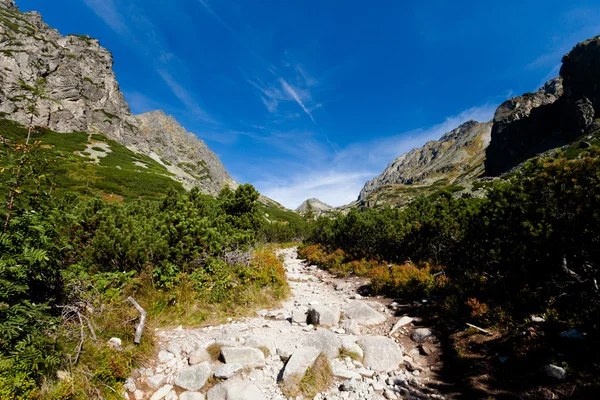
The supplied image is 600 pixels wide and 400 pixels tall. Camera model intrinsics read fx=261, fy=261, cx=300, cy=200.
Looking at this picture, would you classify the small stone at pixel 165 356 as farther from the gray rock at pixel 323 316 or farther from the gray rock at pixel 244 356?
the gray rock at pixel 323 316

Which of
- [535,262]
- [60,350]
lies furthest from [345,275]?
[60,350]

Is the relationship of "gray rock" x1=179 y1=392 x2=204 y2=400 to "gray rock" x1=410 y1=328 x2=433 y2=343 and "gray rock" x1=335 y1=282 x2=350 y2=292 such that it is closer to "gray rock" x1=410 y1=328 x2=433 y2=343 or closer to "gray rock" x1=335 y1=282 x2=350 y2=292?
"gray rock" x1=410 y1=328 x2=433 y2=343

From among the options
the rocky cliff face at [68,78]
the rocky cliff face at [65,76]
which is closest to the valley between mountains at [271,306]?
the rocky cliff face at [68,78]

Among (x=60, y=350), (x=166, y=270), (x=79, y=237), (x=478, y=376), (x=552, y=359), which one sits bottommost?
(x=478, y=376)

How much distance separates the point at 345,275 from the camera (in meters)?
15.9

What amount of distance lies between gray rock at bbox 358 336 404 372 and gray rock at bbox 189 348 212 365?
3460mm

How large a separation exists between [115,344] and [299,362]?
3594mm

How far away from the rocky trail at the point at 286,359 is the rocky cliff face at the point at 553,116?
4247 inches

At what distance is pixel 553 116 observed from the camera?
93.4 metres

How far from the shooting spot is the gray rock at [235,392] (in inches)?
178

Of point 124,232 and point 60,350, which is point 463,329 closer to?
point 60,350

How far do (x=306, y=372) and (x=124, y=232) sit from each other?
22.5 feet

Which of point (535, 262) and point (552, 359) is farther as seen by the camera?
point (535, 262)

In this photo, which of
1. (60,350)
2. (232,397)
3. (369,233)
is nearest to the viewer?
(60,350)
